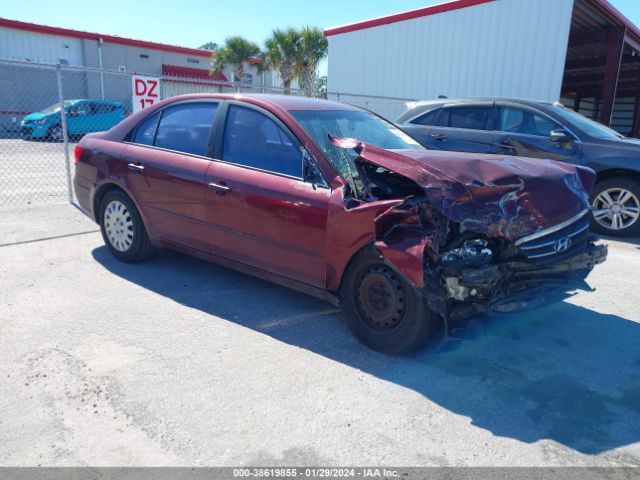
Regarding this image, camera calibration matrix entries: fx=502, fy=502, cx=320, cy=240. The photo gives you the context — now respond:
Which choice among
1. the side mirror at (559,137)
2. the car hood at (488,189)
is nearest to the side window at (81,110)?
the side mirror at (559,137)

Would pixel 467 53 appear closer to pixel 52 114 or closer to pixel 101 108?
pixel 101 108

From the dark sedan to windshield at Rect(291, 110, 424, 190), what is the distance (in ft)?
8.40

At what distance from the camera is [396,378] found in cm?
311

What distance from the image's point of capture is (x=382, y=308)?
333 centimetres

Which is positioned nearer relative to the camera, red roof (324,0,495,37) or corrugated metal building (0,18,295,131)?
red roof (324,0,495,37)

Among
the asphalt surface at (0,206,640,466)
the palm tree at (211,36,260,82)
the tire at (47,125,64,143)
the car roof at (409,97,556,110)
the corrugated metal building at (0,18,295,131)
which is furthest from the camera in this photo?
the palm tree at (211,36,260,82)

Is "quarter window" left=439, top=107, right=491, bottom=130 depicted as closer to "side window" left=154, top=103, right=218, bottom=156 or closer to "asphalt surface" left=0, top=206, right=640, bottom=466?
"asphalt surface" left=0, top=206, right=640, bottom=466

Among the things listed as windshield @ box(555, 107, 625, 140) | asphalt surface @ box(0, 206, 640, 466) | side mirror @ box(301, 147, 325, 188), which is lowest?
asphalt surface @ box(0, 206, 640, 466)

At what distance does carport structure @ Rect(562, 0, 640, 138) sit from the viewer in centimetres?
1337

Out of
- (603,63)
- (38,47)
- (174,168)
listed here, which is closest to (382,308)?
(174,168)

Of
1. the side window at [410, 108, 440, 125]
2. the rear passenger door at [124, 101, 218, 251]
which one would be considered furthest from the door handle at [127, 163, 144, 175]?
the side window at [410, 108, 440, 125]

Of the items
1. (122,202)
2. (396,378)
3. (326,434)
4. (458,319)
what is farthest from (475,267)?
(122,202)

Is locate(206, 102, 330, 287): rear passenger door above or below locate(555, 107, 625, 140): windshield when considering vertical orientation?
below

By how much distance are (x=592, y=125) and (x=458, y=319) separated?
5.51 metres
